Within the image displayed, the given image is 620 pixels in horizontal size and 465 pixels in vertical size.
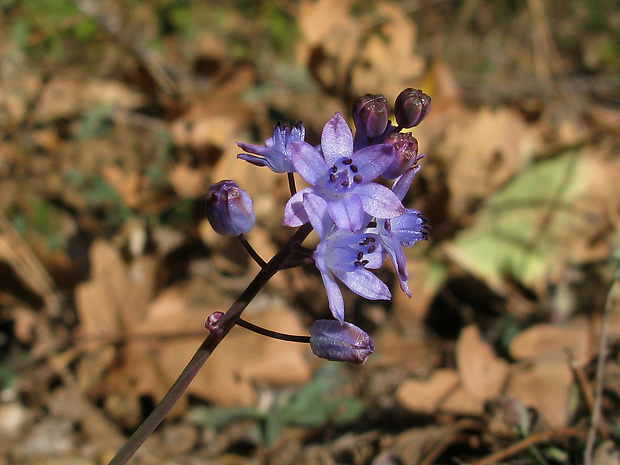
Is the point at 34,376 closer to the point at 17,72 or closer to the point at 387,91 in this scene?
the point at 17,72

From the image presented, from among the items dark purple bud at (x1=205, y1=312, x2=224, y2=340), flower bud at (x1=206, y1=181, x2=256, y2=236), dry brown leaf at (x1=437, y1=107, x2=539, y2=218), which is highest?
dry brown leaf at (x1=437, y1=107, x2=539, y2=218)

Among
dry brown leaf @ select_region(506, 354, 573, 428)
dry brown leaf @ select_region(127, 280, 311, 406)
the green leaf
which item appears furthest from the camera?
the green leaf

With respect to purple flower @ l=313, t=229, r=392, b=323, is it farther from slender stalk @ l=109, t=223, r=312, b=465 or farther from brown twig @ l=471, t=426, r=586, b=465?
brown twig @ l=471, t=426, r=586, b=465

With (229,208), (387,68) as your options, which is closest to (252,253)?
(229,208)

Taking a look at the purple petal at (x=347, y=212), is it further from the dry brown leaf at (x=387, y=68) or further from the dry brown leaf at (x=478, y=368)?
the dry brown leaf at (x=387, y=68)

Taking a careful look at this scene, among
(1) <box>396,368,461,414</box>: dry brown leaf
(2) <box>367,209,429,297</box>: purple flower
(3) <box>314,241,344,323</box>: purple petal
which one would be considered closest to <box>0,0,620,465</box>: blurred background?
(1) <box>396,368,461,414</box>: dry brown leaf

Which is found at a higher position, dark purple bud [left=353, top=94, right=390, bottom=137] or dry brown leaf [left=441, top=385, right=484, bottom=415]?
dark purple bud [left=353, top=94, right=390, bottom=137]

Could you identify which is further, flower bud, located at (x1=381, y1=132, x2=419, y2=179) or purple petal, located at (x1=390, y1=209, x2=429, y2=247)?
purple petal, located at (x1=390, y1=209, x2=429, y2=247)

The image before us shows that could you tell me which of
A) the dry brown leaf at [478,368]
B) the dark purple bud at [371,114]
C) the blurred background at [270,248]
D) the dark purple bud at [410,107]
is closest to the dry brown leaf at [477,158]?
the blurred background at [270,248]
